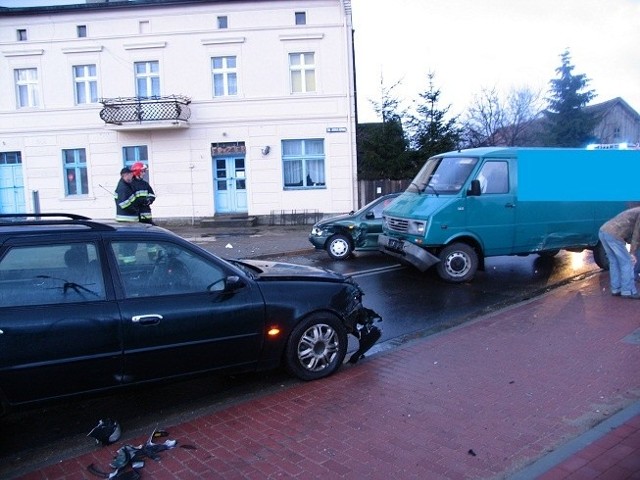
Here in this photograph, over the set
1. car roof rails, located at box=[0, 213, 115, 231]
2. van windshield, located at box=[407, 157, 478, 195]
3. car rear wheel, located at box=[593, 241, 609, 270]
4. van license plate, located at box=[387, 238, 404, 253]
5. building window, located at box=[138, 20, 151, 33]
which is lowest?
car rear wheel, located at box=[593, 241, 609, 270]

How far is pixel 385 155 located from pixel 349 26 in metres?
5.29

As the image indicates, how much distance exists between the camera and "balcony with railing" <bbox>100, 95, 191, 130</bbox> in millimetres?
21578

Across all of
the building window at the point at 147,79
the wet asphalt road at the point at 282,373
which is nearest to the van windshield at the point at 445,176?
the wet asphalt road at the point at 282,373

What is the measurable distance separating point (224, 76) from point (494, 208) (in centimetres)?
1579

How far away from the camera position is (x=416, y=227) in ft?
31.0

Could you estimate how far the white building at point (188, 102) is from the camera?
2202 centimetres

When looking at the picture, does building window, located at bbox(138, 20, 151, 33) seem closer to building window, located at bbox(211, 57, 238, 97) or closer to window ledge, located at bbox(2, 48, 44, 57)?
building window, located at bbox(211, 57, 238, 97)

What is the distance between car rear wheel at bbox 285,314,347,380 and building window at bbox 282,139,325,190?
58.2 feet

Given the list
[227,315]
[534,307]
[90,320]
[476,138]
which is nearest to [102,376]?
[90,320]

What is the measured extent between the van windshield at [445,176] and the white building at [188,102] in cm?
1220

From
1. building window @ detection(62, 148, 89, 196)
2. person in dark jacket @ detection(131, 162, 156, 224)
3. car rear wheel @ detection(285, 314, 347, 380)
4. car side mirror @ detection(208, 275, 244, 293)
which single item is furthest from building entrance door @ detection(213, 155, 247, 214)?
car side mirror @ detection(208, 275, 244, 293)

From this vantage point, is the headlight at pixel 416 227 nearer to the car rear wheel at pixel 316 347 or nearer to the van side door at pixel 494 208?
the van side door at pixel 494 208

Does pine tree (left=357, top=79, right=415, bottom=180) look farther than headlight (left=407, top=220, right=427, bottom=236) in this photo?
Yes

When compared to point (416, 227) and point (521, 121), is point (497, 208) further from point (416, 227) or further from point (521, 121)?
point (521, 121)
